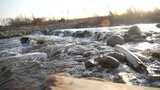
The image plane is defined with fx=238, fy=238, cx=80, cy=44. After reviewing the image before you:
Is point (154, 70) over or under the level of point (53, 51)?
over

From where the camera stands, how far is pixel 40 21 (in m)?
44.9

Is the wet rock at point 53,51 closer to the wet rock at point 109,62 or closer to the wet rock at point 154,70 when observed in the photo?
the wet rock at point 109,62

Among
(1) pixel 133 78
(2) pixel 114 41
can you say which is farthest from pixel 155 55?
(2) pixel 114 41

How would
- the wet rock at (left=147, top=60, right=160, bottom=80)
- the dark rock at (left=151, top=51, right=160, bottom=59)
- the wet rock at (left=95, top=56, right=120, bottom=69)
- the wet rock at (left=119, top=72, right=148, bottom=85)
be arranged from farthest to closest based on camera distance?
the dark rock at (left=151, top=51, right=160, bottom=59) < the wet rock at (left=95, top=56, right=120, bottom=69) < the wet rock at (left=147, top=60, right=160, bottom=80) < the wet rock at (left=119, top=72, right=148, bottom=85)

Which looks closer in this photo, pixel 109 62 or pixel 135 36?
pixel 109 62

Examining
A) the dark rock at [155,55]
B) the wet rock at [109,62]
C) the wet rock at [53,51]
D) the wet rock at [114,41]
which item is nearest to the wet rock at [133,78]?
the wet rock at [109,62]

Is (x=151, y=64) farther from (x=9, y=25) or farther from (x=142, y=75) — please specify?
(x=9, y=25)

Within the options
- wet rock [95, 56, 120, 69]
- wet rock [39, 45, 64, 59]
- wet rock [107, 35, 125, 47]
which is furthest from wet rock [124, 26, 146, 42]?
wet rock [95, 56, 120, 69]

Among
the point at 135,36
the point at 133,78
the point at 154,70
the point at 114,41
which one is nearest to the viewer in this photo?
the point at 133,78

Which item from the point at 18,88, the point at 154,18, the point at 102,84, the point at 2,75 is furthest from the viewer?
the point at 154,18

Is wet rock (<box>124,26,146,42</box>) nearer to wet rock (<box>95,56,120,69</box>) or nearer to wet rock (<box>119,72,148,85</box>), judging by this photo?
wet rock (<box>95,56,120,69</box>)

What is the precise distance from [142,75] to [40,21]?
40942mm

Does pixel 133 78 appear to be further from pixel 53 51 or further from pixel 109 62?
pixel 53 51

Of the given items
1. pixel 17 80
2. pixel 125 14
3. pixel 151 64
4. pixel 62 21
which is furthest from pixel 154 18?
pixel 17 80
